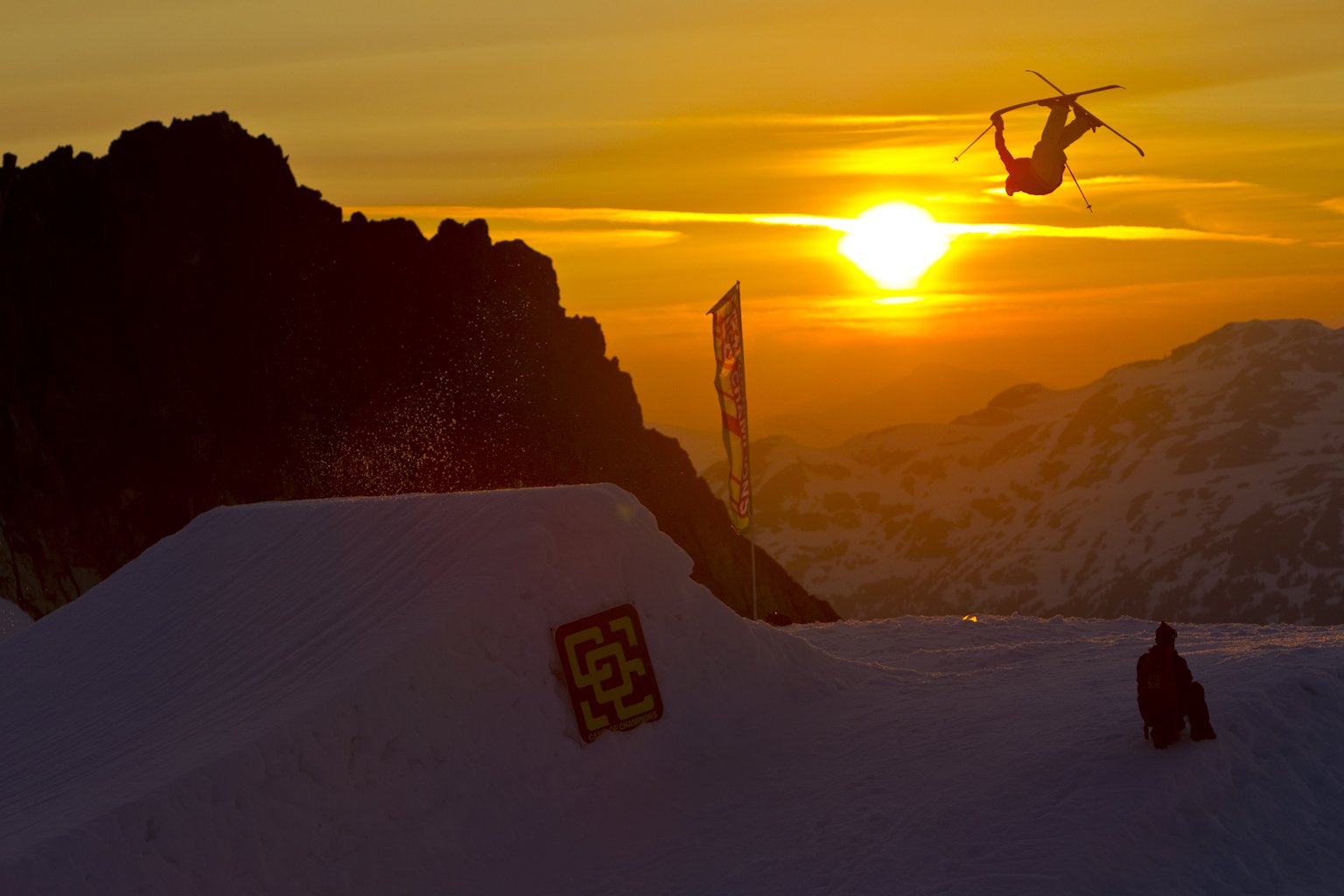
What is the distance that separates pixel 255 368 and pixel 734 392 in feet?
299

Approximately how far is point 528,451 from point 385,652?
10976cm

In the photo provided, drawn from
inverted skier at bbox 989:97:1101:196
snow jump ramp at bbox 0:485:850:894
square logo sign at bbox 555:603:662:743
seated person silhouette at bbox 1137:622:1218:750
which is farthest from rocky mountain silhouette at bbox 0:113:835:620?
seated person silhouette at bbox 1137:622:1218:750

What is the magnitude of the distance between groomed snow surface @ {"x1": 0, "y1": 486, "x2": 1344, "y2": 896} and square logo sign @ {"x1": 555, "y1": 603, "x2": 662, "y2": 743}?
8.2 inches

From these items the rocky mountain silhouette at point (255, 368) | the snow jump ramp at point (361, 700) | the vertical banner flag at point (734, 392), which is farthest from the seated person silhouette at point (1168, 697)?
the rocky mountain silhouette at point (255, 368)

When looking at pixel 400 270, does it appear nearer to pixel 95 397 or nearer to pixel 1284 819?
pixel 95 397

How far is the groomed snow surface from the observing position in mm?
15367

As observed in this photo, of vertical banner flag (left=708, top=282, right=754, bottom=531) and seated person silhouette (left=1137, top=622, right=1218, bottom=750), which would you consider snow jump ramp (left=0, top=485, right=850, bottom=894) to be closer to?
seated person silhouette (left=1137, top=622, right=1218, bottom=750)

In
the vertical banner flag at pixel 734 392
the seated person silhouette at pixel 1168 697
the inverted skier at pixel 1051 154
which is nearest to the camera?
the seated person silhouette at pixel 1168 697

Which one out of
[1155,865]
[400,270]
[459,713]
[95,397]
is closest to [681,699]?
[459,713]

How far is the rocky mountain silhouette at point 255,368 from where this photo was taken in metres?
100

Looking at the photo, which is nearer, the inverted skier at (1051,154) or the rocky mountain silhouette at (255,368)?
the inverted skier at (1051,154)

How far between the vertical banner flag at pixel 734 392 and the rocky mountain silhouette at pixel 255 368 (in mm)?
62685

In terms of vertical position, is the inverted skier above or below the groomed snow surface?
above

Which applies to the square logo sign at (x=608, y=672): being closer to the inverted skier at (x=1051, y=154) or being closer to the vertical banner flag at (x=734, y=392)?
the inverted skier at (x=1051, y=154)
